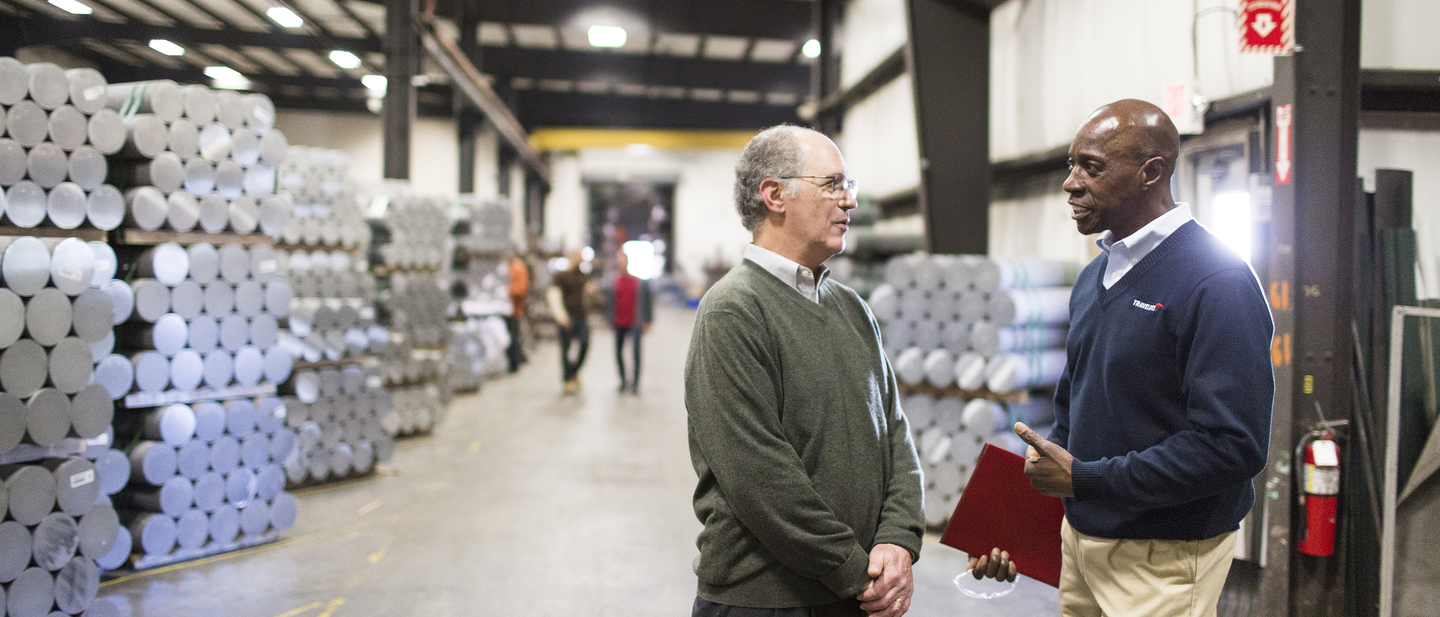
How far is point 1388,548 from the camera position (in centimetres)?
328

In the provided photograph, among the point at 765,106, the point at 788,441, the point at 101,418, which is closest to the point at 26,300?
the point at 101,418

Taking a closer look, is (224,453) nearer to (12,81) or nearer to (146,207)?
(146,207)

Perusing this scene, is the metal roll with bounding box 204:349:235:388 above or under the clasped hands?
under

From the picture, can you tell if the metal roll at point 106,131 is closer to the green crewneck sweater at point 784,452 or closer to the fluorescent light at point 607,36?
the green crewneck sweater at point 784,452

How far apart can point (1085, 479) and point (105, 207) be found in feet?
15.1

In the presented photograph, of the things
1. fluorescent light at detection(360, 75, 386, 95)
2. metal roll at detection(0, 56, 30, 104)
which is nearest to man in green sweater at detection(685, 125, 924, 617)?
metal roll at detection(0, 56, 30, 104)

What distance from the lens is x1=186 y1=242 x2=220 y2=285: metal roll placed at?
477 cm

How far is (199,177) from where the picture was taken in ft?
15.5

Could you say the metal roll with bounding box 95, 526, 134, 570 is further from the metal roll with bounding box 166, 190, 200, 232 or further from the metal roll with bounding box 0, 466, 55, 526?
the metal roll with bounding box 166, 190, 200, 232

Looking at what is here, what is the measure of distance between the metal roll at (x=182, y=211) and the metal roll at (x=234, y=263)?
250mm

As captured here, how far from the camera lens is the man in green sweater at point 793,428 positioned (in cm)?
168

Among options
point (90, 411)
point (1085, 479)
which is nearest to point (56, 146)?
point (90, 411)

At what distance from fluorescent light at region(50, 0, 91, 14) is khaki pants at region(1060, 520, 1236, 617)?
475 cm

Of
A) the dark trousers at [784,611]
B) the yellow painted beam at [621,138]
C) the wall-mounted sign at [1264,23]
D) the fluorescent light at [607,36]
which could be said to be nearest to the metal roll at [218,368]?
the dark trousers at [784,611]
